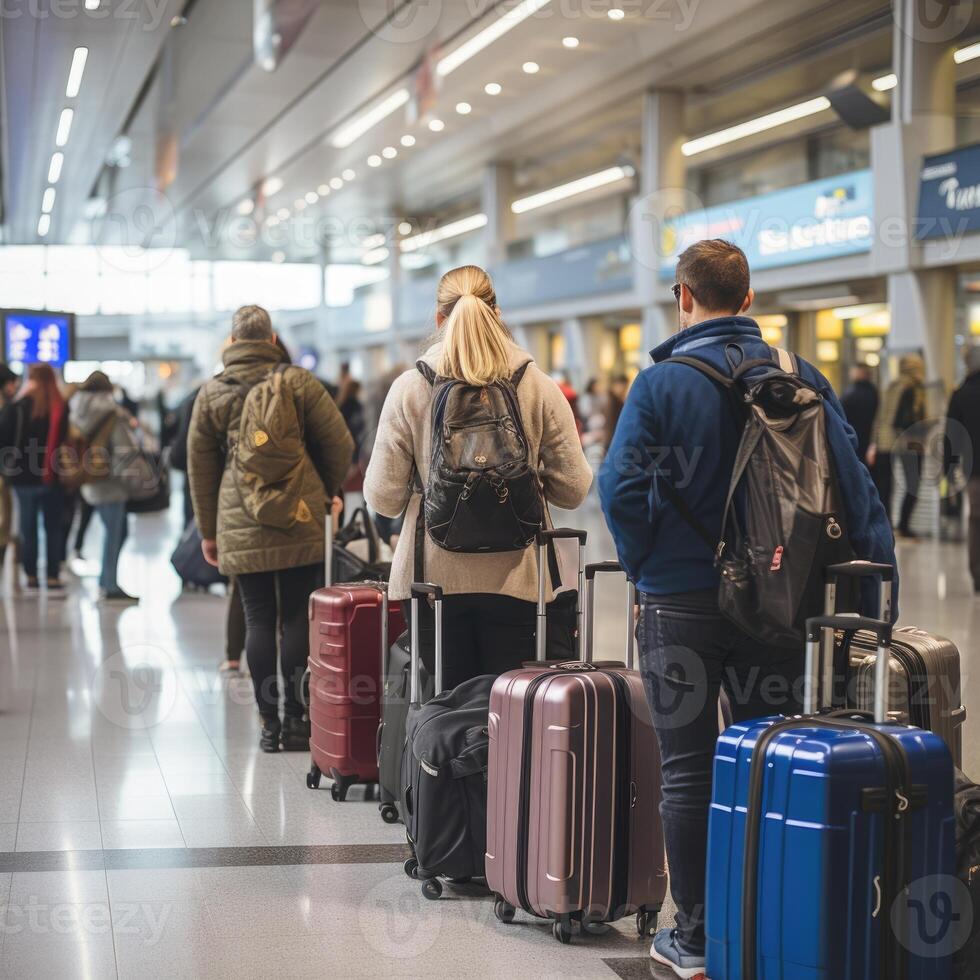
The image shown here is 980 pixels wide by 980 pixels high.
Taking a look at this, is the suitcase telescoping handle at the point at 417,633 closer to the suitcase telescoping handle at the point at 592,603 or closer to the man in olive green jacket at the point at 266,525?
the suitcase telescoping handle at the point at 592,603

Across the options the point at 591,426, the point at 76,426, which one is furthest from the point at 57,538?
the point at 591,426

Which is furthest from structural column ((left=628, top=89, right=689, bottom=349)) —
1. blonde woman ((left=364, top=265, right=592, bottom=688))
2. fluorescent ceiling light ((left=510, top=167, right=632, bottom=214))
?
blonde woman ((left=364, top=265, right=592, bottom=688))

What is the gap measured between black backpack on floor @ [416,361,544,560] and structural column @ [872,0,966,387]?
11.1 metres

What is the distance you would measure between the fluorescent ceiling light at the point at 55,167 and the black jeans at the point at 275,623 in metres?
18.9

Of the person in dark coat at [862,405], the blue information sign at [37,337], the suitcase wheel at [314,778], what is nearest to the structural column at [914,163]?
the person in dark coat at [862,405]

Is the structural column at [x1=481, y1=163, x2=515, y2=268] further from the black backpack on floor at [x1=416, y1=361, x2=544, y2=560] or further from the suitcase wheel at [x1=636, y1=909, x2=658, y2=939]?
the suitcase wheel at [x1=636, y1=909, x2=658, y2=939]

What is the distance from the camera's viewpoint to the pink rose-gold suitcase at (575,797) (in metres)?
3.09

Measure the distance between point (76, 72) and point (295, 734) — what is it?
12.8 meters

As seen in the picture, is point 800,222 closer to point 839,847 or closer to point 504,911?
point 504,911

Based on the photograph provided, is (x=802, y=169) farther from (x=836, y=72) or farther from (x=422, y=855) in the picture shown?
(x=422, y=855)

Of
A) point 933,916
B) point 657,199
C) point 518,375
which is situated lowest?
point 933,916

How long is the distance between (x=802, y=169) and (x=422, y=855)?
17449 millimetres

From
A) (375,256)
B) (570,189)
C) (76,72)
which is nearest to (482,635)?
(76,72)

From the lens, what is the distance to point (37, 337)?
36.4 ft
